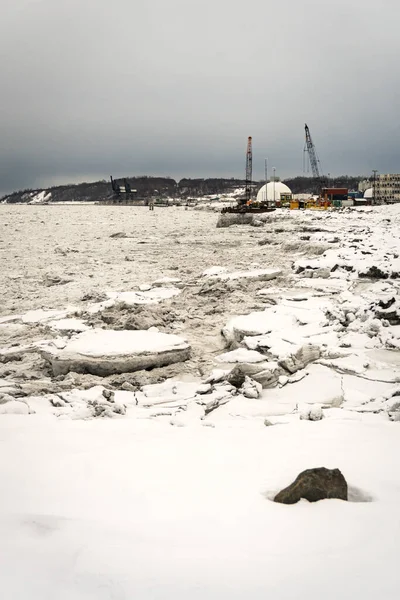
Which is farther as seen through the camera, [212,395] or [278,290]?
[278,290]

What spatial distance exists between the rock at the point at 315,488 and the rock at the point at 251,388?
5.82ft

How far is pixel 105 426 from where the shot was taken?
11.1ft

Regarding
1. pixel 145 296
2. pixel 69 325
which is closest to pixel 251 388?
pixel 69 325

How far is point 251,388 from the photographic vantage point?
4.14 meters

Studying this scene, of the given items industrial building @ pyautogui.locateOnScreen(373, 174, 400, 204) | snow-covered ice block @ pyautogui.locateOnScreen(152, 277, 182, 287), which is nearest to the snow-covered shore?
snow-covered ice block @ pyautogui.locateOnScreen(152, 277, 182, 287)

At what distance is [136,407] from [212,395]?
27.5 inches

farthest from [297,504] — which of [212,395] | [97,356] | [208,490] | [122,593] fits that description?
[97,356]

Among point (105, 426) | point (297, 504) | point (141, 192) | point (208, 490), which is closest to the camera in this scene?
point (297, 504)

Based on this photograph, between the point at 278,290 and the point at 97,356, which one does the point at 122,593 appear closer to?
the point at 97,356

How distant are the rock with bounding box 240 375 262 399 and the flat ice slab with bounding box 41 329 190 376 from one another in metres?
1.18

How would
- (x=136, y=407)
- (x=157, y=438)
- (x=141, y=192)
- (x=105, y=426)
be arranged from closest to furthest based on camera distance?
(x=157, y=438), (x=105, y=426), (x=136, y=407), (x=141, y=192)

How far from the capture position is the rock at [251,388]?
4.08m

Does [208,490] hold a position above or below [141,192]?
below

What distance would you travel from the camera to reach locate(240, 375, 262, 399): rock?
4.08 m
